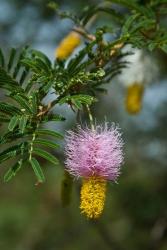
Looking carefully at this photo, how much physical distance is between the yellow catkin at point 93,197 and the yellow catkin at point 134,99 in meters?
0.86

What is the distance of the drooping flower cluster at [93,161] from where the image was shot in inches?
60.7

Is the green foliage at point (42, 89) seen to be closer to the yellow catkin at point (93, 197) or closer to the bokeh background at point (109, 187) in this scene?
the yellow catkin at point (93, 197)

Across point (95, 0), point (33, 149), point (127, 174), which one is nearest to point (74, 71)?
point (33, 149)

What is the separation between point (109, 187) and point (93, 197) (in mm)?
2977

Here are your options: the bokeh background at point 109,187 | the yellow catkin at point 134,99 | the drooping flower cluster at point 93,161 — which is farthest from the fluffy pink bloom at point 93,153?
the bokeh background at point 109,187

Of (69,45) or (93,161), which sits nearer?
(93,161)

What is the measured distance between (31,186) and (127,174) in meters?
1.40

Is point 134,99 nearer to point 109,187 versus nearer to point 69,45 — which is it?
point 69,45

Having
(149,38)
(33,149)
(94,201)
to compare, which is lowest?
(94,201)

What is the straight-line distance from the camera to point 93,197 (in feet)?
5.04

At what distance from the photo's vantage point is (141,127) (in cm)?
409

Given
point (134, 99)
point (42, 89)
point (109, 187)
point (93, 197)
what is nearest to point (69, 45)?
point (134, 99)

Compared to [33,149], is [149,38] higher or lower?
higher

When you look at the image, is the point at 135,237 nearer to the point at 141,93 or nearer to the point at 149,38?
the point at 141,93
